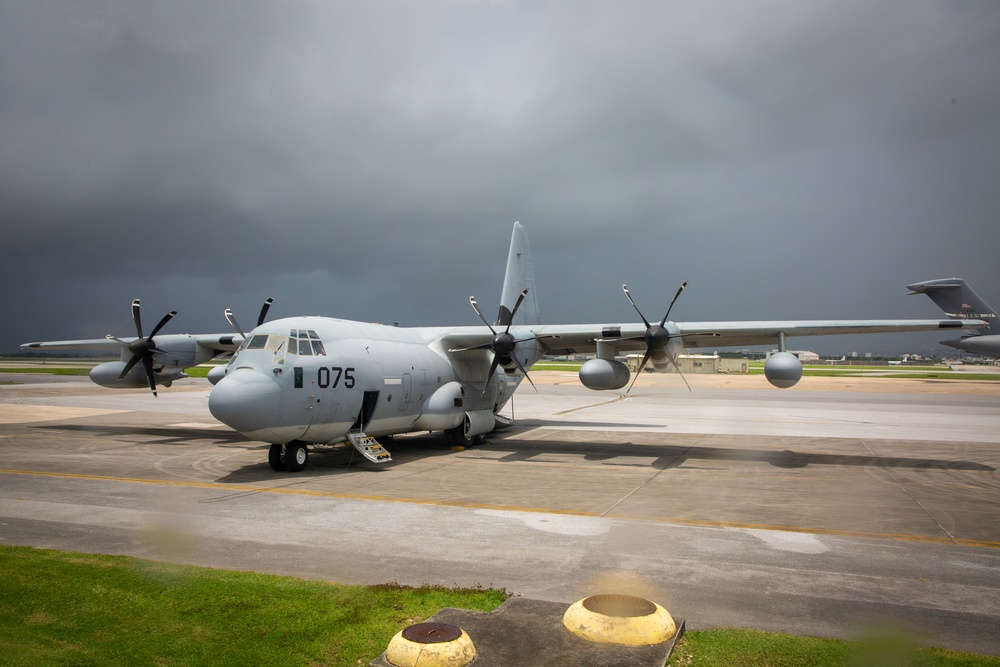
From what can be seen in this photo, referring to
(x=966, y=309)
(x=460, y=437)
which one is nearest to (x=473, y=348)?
(x=460, y=437)

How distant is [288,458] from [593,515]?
849 centimetres

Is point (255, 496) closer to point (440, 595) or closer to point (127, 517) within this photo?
point (127, 517)

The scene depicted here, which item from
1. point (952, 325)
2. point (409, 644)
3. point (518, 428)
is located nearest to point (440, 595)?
point (409, 644)

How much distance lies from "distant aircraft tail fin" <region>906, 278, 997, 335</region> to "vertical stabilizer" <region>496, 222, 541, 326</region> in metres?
38.7

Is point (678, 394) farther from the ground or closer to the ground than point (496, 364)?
closer to the ground

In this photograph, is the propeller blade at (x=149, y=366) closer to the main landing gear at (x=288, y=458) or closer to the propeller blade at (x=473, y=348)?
the main landing gear at (x=288, y=458)

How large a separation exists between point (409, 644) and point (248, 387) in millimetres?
10901

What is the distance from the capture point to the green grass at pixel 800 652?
5.87 metres

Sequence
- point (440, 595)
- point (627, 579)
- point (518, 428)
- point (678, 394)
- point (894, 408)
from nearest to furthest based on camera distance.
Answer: point (440, 595), point (627, 579), point (518, 428), point (894, 408), point (678, 394)

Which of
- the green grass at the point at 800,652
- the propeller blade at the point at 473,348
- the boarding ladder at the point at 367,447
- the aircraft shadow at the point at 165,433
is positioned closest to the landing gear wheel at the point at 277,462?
the boarding ladder at the point at 367,447

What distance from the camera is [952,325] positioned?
61.5 ft

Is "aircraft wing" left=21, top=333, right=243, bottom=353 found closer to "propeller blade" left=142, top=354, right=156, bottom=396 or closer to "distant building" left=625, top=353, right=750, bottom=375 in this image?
"propeller blade" left=142, top=354, right=156, bottom=396

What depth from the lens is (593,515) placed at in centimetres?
1209

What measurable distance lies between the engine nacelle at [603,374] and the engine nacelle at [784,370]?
399 centimetres
